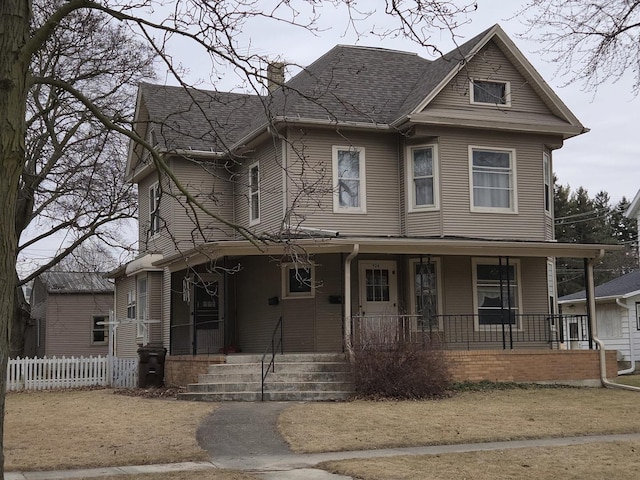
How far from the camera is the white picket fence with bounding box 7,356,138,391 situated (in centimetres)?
2472

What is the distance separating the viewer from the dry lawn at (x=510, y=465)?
31.6ft

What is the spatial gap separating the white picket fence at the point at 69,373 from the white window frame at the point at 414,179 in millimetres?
9421

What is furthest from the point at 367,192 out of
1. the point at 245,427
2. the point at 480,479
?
the point at 480,479

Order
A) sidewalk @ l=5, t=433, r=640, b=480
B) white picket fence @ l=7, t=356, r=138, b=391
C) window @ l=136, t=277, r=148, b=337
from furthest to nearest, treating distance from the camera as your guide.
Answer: window @ l=136, t=277, r=148, b=337 < white picket fence @ l=7, t=356, r=138, b=391 < sidewalk @ l=5, t=433, r=640, b=480

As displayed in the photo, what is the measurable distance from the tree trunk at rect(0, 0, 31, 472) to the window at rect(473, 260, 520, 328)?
15679 millimetres

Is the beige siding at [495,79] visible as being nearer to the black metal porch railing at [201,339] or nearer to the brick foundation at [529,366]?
the brick foundation at [529,366]

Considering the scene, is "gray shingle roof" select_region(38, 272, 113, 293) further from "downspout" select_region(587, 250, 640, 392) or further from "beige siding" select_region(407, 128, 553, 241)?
"downspout" select_region(587, 250, 640, 392)

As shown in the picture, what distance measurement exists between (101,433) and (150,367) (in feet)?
31.6

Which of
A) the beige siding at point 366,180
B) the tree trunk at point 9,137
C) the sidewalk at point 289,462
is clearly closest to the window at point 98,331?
the beige siding at point 366,180

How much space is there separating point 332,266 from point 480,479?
39.6ft

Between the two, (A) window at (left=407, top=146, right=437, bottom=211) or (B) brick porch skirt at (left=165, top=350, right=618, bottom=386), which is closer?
(B) brick porch skirt at (left=165, top=350, right=618, bottom=386)

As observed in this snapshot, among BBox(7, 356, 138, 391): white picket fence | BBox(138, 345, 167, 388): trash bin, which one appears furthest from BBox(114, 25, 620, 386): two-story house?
BBox(7, 356, 138, 391): white picket fence

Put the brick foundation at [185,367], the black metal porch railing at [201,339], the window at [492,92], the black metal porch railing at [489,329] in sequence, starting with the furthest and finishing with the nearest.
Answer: the black metal porch railing at [201,339], the window at [492,92], the black metal porch railing at [489,329], the brick foundation at [185,367]

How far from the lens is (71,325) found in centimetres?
4156
